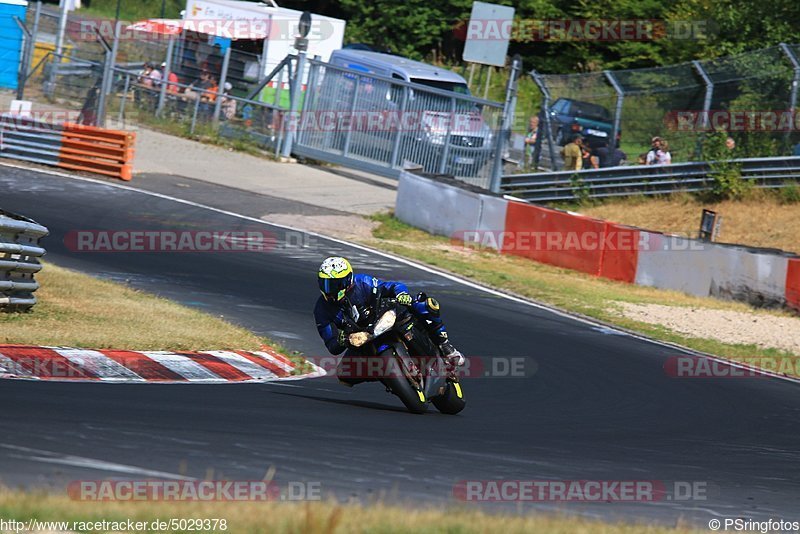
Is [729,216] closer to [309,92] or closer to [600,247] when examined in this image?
[600,247]

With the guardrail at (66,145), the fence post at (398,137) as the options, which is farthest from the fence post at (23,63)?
the fence post at (398,137)

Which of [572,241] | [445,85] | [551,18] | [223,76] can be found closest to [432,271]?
[572,241]

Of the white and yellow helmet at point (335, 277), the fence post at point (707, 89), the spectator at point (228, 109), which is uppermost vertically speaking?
the fence post at point (707, 89)

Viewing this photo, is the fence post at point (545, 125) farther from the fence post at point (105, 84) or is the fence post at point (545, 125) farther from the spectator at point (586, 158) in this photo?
the fence post at point (105, 84)

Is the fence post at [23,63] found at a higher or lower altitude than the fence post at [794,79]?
lower

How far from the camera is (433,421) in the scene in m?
9.28

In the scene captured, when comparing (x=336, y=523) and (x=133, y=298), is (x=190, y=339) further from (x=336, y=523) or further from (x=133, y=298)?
(x=336, y=523)

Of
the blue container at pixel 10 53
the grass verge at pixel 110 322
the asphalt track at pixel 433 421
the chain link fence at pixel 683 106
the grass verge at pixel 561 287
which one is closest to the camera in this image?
the asphalt track at pixel 433 421

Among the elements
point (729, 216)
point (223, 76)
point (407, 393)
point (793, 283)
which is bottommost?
point (407, 393)

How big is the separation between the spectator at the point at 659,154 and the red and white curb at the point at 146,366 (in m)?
14.6

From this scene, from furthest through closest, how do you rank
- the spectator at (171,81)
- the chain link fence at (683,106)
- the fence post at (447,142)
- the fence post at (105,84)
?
1. the spectator at (171,81)
2. the fence post at (105,84)
3. the fence post at (447,142)
4. the chain link fence at (683,106)

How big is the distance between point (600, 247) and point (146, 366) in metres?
10.8

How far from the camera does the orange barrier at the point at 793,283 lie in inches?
667

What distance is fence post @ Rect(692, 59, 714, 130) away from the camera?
23891 mm
